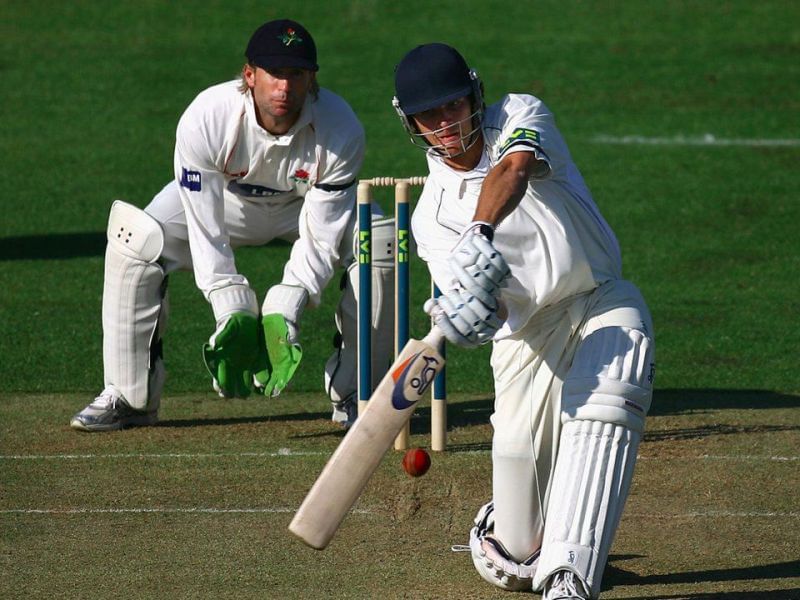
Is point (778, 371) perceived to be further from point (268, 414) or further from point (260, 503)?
point (260, 503)

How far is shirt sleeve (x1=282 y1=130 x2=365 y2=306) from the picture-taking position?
5953 mm

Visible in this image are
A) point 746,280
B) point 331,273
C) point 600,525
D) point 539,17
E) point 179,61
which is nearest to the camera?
point 600,525

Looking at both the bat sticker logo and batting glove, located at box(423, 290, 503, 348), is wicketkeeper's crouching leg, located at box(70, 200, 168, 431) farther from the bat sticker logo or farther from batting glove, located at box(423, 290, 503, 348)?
batting glove, located at box(423, 290, 503, 348)

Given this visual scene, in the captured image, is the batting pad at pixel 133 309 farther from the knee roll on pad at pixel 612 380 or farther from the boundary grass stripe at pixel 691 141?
the boundary grass stripe at pixel 691 141

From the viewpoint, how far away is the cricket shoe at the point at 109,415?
610 cm

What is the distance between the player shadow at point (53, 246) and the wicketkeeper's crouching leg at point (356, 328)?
402 centimetres

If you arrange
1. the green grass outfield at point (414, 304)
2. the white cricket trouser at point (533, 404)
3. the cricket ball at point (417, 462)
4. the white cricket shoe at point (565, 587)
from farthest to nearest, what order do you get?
the cricket ball at point (417, 462)
the green grass outfield at point (414, 304)
the white cricket trouser at point (533, 404)
the white cricket shoe at point (565, 587)

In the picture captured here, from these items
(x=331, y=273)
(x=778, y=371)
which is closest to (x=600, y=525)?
(x=331, y=273)

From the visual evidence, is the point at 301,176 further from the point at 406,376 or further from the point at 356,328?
the point at 406,376

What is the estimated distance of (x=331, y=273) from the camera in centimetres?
600

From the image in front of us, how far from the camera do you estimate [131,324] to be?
621cm

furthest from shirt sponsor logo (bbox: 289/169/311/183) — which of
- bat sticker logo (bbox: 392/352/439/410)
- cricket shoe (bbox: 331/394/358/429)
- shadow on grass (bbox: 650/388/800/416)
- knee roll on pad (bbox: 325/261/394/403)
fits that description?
bat sticker logo (bbox: 392/352/439/410)

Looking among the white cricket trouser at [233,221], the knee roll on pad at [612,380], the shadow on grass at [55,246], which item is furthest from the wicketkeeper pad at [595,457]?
the shadow on grass at [55,246]

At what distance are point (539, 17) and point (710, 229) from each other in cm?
663
